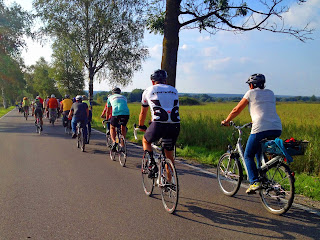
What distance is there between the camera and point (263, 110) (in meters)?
4.48

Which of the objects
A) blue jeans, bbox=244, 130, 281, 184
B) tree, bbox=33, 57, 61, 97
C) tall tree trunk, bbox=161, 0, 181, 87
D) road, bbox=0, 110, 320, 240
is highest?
tree, bbox=33, 57, 61, 97

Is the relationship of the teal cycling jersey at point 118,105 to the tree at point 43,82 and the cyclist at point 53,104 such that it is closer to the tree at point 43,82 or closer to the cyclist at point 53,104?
the cyclist at point 53,104

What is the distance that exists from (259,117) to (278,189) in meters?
1.05

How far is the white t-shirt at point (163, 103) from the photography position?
14.6 feet

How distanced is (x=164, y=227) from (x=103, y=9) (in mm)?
25642

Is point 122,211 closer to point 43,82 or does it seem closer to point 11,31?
point 11,31

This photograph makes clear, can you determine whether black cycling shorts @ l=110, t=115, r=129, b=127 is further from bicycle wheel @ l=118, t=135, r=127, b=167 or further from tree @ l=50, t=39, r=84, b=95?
tree @ l=50, t=39, r=84, b=95

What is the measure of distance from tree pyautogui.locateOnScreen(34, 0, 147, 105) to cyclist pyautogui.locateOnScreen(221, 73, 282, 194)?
22728 millimetres

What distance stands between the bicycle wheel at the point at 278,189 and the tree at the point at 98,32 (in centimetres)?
2337

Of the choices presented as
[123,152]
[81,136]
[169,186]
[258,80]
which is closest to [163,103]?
[169,186]

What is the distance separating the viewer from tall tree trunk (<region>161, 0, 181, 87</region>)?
1183cm

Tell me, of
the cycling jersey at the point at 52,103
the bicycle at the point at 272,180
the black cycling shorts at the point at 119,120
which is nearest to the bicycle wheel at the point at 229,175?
the bicycle at the point at 272,180

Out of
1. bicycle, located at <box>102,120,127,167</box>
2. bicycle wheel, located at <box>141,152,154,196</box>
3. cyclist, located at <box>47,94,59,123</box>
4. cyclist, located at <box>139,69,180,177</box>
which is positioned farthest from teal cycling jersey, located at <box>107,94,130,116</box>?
cyclist, located at <box>47,94,59,123</box>

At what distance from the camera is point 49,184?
19.4ft
